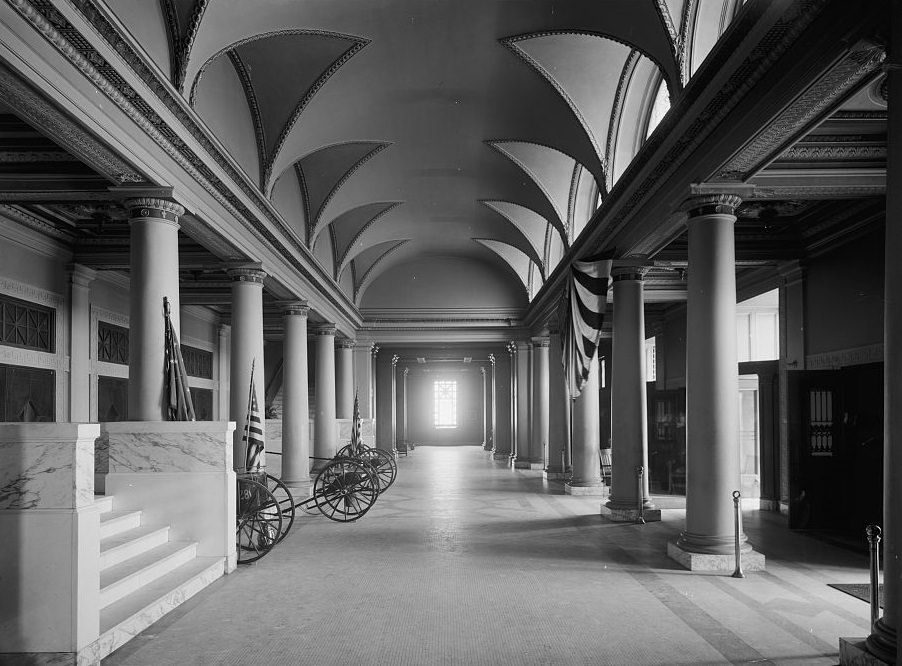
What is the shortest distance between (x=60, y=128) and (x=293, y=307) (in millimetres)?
9456

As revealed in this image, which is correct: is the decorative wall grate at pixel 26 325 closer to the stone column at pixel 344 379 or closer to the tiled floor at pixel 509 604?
the tiled floor at pixel 509 604

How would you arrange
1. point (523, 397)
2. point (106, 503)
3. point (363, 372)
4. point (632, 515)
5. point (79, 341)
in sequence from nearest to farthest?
point (106, 503), point (632, 515), point (79, 341), point (363, 372), point (523, 397)

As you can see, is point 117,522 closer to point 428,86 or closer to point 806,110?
point 806,110

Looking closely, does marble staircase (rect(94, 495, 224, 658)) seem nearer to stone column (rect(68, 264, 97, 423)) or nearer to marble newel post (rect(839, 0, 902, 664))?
marble newel post (rect(839, 0, 902, 664))

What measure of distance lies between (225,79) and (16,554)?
7336 mm

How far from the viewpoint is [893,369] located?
4.72m

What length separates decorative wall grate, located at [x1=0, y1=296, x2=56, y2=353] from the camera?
11.6 meters

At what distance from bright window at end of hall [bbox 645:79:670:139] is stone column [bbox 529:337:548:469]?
11.9 meters

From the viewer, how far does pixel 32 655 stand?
5254mm

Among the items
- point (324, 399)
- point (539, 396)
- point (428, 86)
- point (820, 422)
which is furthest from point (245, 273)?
point (539, 396)

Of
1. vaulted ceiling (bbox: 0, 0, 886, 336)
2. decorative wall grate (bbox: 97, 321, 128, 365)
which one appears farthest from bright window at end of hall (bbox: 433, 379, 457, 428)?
decorative wall grate (bbox: 97, 321, 128, 365)

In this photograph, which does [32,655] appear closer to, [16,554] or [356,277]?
[16,554]

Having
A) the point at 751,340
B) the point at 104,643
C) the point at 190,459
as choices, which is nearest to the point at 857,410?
the point at 751,340

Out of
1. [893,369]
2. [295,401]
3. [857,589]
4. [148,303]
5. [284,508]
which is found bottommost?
[284,508]
